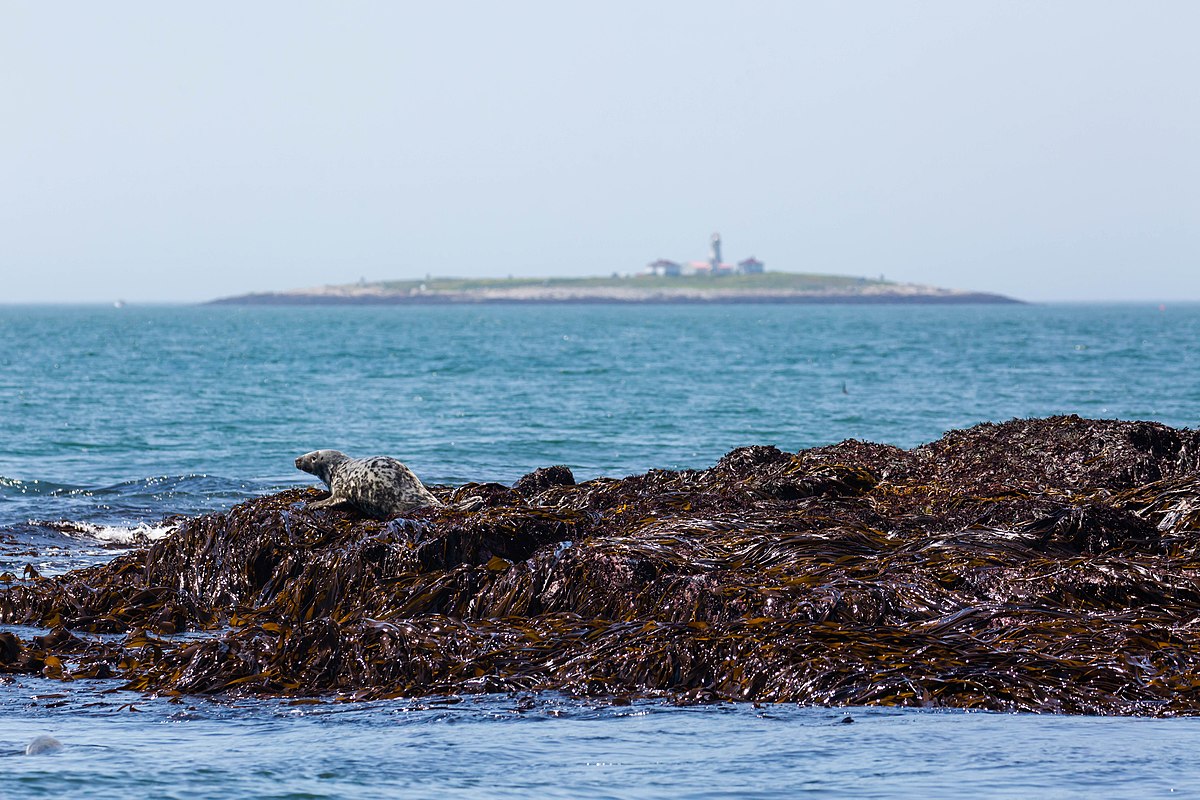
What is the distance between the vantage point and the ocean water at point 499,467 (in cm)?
591

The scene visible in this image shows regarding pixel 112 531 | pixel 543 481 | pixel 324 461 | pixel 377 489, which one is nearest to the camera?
pixel 377 489

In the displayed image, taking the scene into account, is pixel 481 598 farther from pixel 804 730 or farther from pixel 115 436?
pixel 115 436

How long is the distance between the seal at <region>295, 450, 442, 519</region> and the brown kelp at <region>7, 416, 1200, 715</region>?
174 millimetres

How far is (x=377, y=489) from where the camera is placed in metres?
10.9

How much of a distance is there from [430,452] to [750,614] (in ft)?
59.6

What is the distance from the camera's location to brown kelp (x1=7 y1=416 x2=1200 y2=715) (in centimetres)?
726

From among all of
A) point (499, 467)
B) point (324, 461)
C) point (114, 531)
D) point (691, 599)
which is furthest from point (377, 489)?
point (499, 467)

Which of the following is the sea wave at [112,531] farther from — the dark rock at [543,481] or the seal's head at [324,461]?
the dark rock at [543,481]

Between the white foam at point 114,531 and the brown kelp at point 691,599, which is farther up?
the brown kelp at point 691,599

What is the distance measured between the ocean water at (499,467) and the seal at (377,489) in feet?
11.2

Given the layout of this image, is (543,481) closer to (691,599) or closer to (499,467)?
(691,599)

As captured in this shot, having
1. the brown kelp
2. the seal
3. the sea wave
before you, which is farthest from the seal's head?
the sea wave

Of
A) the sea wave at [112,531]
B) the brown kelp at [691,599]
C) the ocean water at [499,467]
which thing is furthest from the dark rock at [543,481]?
the ocean water at [499,467]

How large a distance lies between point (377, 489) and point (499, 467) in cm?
1244
